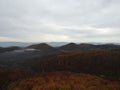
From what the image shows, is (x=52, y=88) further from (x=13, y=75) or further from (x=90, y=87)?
(x=13, y=75)

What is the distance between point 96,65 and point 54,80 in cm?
1713

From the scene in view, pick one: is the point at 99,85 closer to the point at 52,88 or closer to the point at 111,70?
the point at 52,88

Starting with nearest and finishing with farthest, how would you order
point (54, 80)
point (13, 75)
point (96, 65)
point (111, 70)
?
point (54, 80) → point (13, 75) → point (111, 70) → point (96, 65)

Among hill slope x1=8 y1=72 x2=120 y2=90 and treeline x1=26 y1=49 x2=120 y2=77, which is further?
treeline x1=26 y1=49 x2=120 y2=77

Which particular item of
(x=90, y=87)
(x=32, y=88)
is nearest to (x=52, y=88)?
(x=32, y=88)

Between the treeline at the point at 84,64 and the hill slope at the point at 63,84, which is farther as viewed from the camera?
the treeline at the point at 84,64

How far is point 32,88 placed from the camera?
23.6 meters

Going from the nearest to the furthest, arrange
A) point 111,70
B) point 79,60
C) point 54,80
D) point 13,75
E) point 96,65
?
point 54,80
point 13,75
point 111,70
point 96,65
point 79,60

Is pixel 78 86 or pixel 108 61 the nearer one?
pixel 78 86

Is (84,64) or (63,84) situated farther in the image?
(84,64)

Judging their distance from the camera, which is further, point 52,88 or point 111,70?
point 111,70

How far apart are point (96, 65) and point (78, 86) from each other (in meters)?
18.8

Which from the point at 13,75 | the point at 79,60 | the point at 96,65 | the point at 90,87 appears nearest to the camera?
the point at 90,87

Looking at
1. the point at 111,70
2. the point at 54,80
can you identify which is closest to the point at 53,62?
the point at 111,70
